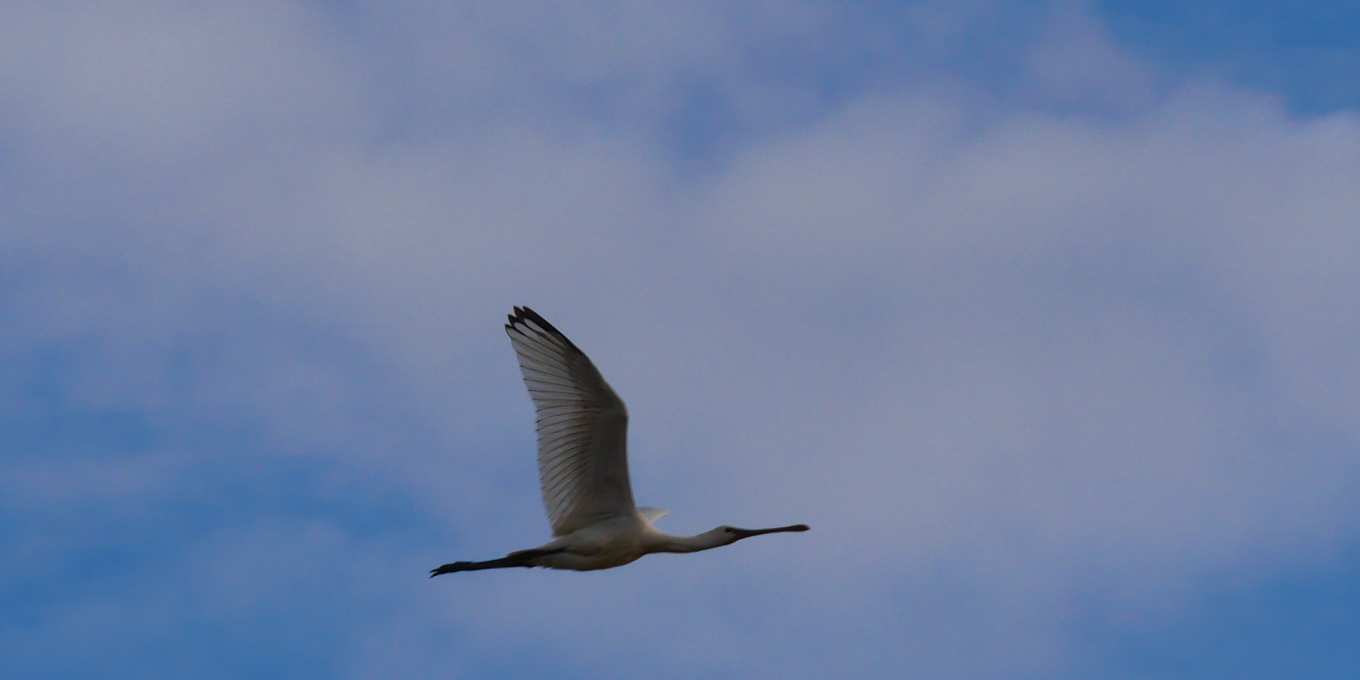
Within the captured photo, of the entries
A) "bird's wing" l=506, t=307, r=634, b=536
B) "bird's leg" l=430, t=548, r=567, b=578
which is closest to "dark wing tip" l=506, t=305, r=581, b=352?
"bird's wing" l=506, t=307, r=634, b=536

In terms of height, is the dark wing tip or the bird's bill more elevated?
the dark wing tip

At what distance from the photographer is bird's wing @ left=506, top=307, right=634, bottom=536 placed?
16.5m

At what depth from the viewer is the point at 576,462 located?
16891 mm

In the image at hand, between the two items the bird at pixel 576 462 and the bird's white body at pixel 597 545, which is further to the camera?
the bird's white body at pixel 597 545

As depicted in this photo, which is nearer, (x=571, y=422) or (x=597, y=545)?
(x=571, y=422)

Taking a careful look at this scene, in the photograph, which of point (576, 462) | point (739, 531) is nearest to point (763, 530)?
point (739, 531)

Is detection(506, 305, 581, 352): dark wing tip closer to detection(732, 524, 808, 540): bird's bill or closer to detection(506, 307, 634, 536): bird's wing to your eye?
detection(506, 307, 634, 536): bird's wing

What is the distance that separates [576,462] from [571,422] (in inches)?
18.3

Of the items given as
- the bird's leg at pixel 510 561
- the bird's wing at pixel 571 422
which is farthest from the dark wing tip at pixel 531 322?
the bird's leg at pixel 510 561

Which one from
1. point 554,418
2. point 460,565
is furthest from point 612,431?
point 460,565

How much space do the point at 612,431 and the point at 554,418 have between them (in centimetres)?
56

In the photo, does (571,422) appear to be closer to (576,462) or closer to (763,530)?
(576,462)

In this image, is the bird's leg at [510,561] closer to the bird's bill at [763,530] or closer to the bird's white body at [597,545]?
the bird's white body at [597,545]

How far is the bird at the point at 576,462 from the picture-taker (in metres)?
16.6
